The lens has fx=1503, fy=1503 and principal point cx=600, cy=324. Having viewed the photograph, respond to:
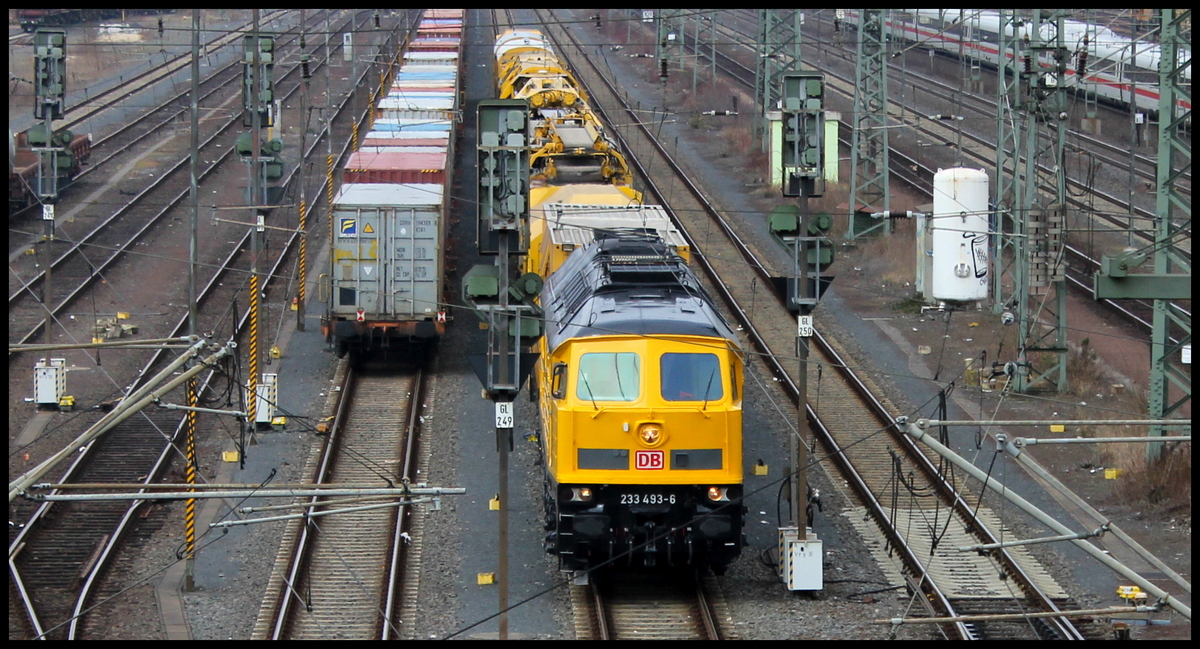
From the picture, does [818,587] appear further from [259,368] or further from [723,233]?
[723,233]

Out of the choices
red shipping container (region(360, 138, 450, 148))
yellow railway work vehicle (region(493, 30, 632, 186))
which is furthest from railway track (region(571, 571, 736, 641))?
red shipping container (region(360, 138, 450, 148))

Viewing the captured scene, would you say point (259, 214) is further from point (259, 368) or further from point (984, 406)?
point (984, 406)

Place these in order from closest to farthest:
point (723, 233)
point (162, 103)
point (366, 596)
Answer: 1. point (366, 596)
2. point (723, 233)
3. point (162, 103)

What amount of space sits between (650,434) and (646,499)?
77 cm

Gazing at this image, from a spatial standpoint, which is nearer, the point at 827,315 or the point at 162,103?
the point at 827,315

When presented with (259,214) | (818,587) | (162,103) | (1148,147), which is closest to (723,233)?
(259,214)

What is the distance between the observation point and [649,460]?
1747cm

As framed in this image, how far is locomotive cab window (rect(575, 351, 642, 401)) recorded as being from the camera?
1766 centimetres

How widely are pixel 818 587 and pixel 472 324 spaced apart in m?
15.7

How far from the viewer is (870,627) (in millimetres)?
17734

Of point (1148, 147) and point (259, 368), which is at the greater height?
point (1148, 147)

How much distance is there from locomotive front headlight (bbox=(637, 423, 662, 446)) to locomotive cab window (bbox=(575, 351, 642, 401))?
1.46 ft

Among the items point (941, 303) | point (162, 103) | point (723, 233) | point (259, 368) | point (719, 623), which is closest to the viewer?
point (719, 623)

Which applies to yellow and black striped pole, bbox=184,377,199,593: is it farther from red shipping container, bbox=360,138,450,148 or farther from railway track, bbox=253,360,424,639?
red shipping container, bbox=360,138,450,148
